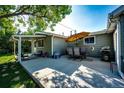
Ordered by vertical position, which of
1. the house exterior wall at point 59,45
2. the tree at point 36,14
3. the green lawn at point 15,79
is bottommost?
the green lawn at point 15,79

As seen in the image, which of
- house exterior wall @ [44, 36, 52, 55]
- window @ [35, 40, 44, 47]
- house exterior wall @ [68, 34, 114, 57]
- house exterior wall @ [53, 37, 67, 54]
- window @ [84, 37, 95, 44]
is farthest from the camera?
window @ [35, 40, 44, 47]

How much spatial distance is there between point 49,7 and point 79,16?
3.86 metres

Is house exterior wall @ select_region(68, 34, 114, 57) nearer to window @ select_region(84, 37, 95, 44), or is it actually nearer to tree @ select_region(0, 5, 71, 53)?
window @ select_region(84, 37, 95, 44)

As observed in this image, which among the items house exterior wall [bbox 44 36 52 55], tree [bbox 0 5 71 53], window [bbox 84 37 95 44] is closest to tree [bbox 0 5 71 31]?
tree [bbox 0 5 71 53]

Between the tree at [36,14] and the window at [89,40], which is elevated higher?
the tree at [36,14]

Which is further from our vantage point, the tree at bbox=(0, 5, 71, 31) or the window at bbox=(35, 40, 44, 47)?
the window at bbox=(35, 40, 44, 47)

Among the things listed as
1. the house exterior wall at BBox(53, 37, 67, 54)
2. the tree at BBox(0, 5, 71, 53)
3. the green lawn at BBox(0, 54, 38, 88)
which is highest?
the tree at BBox(0, 5, 71, 53)

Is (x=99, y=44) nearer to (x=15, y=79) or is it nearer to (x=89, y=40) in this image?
(x=89, y=40)

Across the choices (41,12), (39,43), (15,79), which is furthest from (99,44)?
(15,79)

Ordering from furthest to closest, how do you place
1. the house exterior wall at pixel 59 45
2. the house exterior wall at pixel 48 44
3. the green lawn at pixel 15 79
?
the house exterior wall at pixel 59 45 < the house exterior wall at pixel 48 44 < the green lawn at pixel 15 79

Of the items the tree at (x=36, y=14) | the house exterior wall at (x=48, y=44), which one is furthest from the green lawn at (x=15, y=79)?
the house exterior wall at (x=48, y=44)

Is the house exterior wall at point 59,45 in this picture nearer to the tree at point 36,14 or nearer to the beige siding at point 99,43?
the tree at point 36,14

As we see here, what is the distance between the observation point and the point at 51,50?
45.5ft

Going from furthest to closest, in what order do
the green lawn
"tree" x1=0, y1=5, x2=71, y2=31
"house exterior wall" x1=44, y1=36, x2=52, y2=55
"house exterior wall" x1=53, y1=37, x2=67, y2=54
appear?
"house exterior wall" x1=53, y1=37, x2=67, y2=54, "house exterior wall" x1=44, y1=36, x2=52, y2=55, "tree" x1=0, y1=5, x2=71, y2=31, the green lawn
